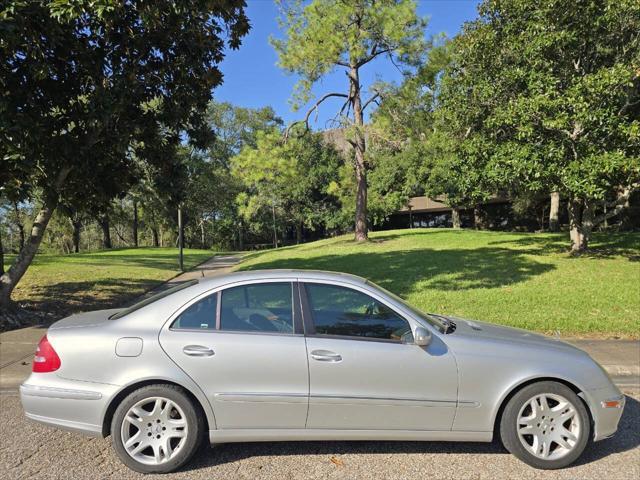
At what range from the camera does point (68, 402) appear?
11.8 feet

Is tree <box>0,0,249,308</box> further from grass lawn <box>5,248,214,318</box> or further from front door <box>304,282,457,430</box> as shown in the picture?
front door <box>304,282,457,430</box>

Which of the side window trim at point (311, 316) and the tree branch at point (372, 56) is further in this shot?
the tree branch at point (372, 56)

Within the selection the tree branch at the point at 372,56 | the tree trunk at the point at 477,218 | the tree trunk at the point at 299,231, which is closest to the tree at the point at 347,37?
the tree branch at the point at 372,56

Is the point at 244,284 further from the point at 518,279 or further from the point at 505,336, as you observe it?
the point at 518,279

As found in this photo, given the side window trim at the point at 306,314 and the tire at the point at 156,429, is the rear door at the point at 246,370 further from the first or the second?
the tire at the point at 156,429

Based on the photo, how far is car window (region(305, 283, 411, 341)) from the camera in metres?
3.77

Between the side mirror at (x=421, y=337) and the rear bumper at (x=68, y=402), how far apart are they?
2284mm

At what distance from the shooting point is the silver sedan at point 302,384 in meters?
3.58

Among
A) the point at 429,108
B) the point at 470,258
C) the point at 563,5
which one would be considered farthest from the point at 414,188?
the point at 563,5

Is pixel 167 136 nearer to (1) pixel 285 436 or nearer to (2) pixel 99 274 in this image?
(2) pixel 99 274

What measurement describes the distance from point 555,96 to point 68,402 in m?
11.7

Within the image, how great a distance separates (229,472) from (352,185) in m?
23.8

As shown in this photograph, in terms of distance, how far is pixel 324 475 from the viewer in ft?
11.6

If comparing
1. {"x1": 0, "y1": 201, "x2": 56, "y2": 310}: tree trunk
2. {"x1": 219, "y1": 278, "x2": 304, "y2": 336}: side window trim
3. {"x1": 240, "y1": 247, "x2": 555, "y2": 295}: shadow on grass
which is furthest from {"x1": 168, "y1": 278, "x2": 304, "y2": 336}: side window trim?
{"x1": 240, "y1": 247, "x2": 555, "y2": 295}: shadow on grass
